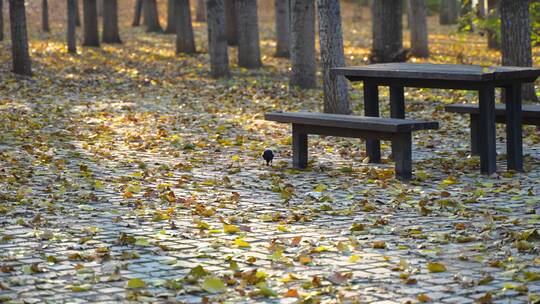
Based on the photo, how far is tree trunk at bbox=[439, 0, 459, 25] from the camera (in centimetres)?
4844

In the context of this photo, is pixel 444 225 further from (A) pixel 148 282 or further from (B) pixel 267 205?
(A) pixel 148 282

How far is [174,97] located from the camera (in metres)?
19.0

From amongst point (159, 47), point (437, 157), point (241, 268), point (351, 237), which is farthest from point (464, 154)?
point (159, 47)

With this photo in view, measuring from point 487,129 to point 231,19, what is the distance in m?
20.3

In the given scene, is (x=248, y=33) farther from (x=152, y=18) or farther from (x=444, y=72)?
(x=152, y=18)

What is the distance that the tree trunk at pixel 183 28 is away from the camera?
2707 cm

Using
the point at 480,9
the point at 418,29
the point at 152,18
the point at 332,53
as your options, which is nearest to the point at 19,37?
the point at 332,53

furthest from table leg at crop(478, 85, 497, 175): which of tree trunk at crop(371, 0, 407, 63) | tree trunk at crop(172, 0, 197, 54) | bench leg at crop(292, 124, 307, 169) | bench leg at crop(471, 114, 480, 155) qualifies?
tree trunk at crop(172, 0, 197, 54)

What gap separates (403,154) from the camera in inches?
392

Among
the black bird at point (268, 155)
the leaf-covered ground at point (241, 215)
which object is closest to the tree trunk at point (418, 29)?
the leaf-covered ground at point (241, 215)

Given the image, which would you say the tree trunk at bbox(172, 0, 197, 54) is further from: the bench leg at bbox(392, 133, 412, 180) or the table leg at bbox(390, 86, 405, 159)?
the bench leg at bbox(392, 133, 412, 180)

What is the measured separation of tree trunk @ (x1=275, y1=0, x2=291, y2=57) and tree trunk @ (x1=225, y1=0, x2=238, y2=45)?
5.80 feet

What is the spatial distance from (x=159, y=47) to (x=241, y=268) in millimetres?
26871

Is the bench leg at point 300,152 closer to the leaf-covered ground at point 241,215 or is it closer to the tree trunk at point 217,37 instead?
the leaf-covered ground at point 241,215
